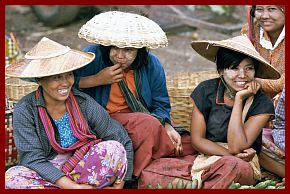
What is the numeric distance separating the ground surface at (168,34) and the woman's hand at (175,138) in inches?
132

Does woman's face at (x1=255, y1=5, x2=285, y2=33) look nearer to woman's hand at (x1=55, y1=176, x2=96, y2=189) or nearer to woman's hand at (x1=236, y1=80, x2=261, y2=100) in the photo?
woman's hand at (x1=236, y1=80, x2=261, y2=100)

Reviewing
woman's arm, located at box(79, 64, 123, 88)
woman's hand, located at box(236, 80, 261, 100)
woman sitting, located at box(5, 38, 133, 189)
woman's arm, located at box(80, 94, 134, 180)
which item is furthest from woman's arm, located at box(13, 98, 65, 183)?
woman's hand, located at box(236, 80, 261, 100)

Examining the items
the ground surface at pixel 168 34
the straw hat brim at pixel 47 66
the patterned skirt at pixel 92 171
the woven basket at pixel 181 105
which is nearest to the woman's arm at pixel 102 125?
the patterned skirt at pixel 92 171

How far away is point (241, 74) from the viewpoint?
3.75m

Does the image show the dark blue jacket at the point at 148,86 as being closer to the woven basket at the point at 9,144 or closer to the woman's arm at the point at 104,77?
the woman's arm at the point at 104,77

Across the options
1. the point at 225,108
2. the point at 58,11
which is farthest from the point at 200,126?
the point at 58,11

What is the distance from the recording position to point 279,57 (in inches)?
175

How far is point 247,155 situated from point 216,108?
0.38 meters

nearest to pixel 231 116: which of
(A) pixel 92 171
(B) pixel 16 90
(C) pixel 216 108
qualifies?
(C) pixel 216 108

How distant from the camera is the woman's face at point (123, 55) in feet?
12.4

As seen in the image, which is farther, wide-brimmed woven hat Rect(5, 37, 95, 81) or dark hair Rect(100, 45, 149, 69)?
dark hair Rect(100, 45, 149, 69)

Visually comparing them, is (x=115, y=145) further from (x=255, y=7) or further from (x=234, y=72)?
(x=255, y=7)

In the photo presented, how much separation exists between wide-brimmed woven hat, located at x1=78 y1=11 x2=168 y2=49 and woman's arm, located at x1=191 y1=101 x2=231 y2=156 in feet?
1.66

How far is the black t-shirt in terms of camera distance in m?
3.86
